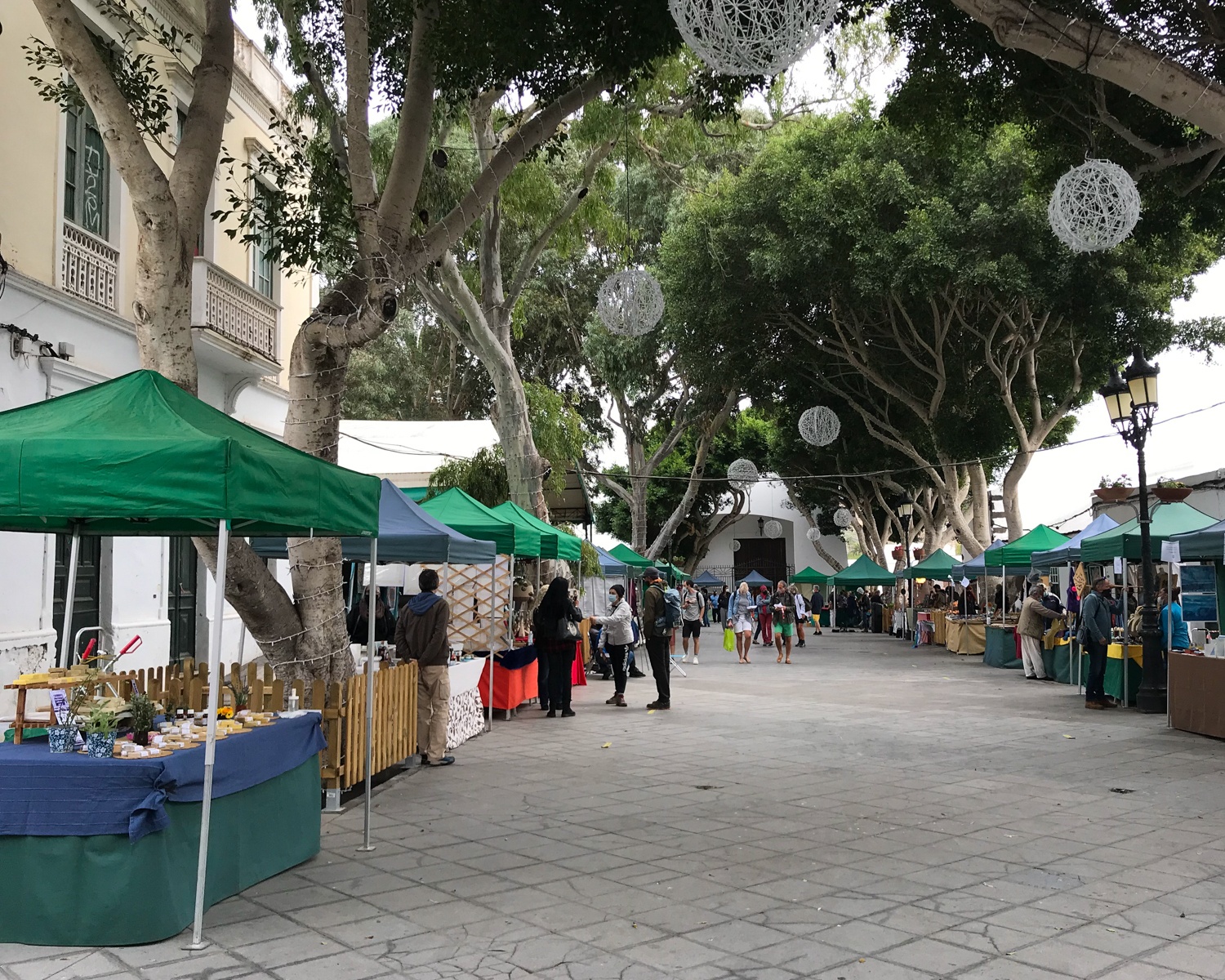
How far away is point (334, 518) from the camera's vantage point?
5.96 m

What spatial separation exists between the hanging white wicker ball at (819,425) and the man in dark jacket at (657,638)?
36.2ft

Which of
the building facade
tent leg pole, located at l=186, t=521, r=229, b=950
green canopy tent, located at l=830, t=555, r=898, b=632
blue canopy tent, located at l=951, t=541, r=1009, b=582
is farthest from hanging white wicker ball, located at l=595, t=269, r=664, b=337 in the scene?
green canopy tent, located at l=830, t=555, r=898, b=632

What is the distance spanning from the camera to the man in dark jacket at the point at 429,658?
30.7 feet

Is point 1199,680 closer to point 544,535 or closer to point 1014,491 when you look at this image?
point 544,535

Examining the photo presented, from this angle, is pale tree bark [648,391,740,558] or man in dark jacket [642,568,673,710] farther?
pale tree bark [648,391,740,558]

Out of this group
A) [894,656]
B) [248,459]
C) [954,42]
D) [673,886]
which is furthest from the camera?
[894,656]

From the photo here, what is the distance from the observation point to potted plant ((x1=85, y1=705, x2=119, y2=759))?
4891 millimetres

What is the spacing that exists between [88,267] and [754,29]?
343 inches

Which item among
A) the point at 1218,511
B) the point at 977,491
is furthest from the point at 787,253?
the point at 1218,511

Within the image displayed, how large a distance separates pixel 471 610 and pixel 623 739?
3.07 m

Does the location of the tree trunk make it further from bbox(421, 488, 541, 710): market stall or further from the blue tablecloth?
the blue tablecloth

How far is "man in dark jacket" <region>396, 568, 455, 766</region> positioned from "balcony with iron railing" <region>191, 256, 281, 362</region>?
5.69 m

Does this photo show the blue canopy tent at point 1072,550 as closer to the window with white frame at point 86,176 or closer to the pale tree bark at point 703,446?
the pale tree bark at point 703,446

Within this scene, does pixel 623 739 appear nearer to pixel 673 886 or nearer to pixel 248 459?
pixel 673 886
